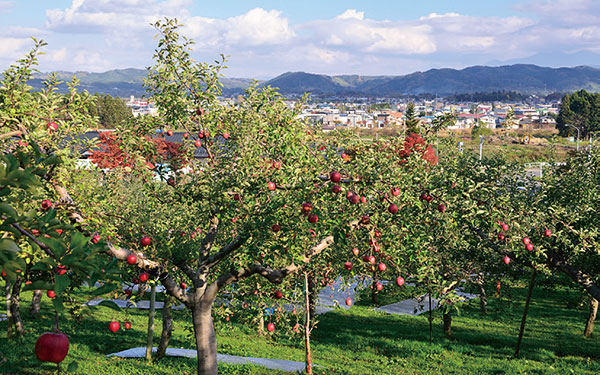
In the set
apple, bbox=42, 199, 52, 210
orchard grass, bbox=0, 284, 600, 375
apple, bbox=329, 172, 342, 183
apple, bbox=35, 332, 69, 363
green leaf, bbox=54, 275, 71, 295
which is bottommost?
orchard grass, bbox=0, 284, 600, 375

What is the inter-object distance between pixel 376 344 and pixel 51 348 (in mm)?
15594

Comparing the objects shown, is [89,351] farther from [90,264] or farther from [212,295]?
[90,264]

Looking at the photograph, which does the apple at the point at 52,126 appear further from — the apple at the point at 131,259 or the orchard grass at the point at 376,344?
the orchard grass at the point at 376,344

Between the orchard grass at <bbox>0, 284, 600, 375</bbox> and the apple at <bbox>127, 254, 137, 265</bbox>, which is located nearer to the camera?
the apple at <bbox>127, 254, 137, 265</bbox>

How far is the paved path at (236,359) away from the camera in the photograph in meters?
13.0

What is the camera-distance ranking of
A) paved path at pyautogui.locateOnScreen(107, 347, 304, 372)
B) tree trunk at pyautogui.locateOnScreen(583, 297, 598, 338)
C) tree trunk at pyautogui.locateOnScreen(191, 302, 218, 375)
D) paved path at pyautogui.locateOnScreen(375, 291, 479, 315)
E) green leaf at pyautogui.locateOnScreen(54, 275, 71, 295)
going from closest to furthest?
1. green leaf at pyautogui.locateOnScreen(54, 275, 71, 295)
2. tree trunk at pyautogui.locateOnScreen(191, 302, 218, 375)
3. paved path at pyautogui.locateOnScreen(107, 347, 304, 372)
4. tree trunk at pyautogui.locateOnScreen(583, 297, 598, 338)
5. paved path at pyautogui.locateOnScreen(375, 291, 479, 315)

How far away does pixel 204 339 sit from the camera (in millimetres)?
8531

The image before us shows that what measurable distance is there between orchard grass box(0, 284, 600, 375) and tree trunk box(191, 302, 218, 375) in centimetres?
344

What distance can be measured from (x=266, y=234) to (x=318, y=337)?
38.5ft

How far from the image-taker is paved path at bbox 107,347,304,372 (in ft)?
42.6

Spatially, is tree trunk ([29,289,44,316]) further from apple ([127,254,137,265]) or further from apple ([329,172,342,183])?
apple ([329,172,342,183])

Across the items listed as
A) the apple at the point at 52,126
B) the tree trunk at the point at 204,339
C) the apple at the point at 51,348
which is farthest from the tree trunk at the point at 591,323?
the apple at the point at 51,348

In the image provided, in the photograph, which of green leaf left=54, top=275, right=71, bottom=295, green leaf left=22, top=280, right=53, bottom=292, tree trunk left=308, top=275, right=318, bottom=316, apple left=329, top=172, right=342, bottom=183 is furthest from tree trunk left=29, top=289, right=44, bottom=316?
green leaf left=54, top=275, right=71, bottom=295

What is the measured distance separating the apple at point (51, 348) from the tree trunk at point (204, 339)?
5710mm
